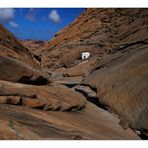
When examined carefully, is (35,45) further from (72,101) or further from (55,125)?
(55,125)

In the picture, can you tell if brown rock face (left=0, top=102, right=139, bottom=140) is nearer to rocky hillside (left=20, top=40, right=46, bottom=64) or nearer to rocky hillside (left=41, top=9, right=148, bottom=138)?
rocky hillside (left=41, top=9, right=148, bottom=138)

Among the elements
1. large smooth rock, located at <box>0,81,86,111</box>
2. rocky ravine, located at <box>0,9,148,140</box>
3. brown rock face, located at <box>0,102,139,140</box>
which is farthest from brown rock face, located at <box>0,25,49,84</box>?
brown rock face, located at <box>0,102,139,140</box>

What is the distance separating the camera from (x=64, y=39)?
64.5 ft

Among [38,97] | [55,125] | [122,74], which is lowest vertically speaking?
[55,125]

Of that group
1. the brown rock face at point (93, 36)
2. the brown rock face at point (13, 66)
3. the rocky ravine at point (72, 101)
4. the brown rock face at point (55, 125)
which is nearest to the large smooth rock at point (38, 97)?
the rocky ravine at point (72, 101)

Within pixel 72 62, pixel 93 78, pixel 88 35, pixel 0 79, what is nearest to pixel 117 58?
pixel 93 78

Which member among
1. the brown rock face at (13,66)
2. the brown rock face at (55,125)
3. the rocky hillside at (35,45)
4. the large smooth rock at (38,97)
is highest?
the rocky hillside at (35,45)

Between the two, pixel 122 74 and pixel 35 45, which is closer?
pixel 122 74

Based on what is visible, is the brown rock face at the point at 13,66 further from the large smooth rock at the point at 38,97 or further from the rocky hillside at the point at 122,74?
the rocky hillside at the point at 122,74

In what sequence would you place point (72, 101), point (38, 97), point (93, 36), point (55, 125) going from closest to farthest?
point (55, 125)
point (38, 97)
point (72, 101)
point (93, 36)

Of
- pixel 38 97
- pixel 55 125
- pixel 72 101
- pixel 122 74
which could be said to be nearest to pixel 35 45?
pixel 122 74

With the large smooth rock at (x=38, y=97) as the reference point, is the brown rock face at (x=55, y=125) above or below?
below

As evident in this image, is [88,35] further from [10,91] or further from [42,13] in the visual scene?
[10,91]
